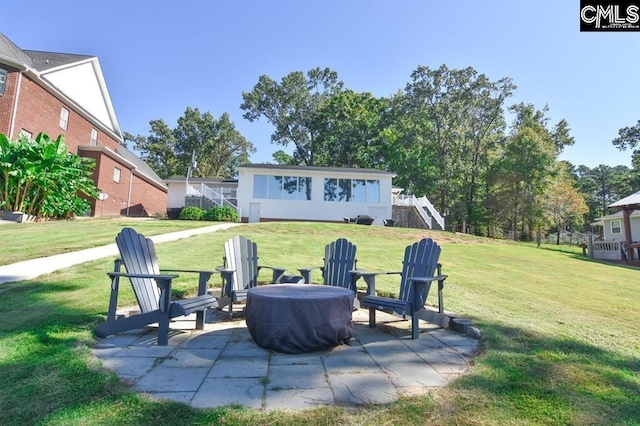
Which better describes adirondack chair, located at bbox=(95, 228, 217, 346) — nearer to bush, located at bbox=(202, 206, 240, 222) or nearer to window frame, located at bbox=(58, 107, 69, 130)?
bush, located at bbox=(202, 206, 240, 222)

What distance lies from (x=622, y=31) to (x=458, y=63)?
82.9 feet

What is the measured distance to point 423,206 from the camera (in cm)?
2280

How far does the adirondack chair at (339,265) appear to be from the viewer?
4.62 metres

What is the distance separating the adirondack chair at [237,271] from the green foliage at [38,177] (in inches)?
494

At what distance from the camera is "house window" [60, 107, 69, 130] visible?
17969 millimetres

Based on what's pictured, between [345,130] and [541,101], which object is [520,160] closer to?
[541,101]

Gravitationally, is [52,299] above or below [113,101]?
below

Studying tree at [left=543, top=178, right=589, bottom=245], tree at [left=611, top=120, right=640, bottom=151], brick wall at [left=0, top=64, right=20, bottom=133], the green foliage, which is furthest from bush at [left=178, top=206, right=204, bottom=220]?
tree at [left=611, top=120, right=640, bottom=151]

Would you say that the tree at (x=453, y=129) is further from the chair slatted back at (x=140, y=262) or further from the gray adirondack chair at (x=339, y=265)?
the chair slatted back at (x=140, y=262)

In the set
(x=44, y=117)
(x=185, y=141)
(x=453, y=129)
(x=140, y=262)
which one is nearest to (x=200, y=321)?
(x=140, y=262)

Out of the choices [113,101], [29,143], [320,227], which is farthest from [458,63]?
[29,143]

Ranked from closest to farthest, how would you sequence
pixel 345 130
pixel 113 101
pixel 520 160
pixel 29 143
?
pixel 29 143, pixel 113 101, pixel 520 160, pixel 345 130

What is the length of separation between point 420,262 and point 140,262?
3.28m

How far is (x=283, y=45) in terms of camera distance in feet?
54.2
